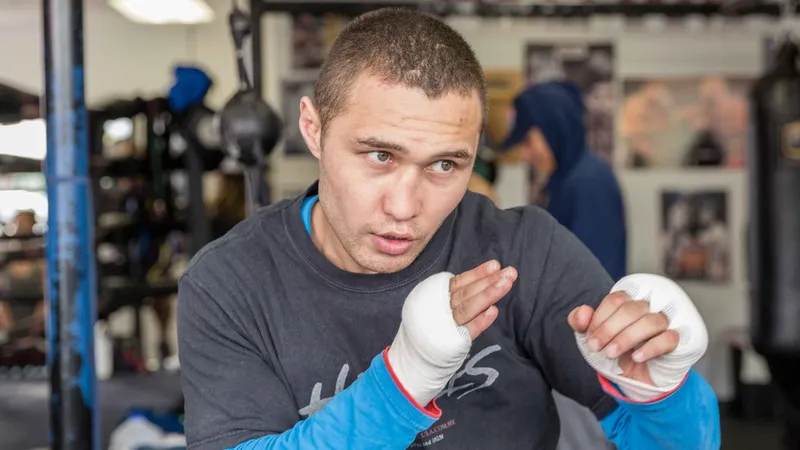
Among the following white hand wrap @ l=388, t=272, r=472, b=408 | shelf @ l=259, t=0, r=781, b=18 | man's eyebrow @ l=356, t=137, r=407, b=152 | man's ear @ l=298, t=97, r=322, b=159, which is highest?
shelf @ l=259, t=0, r=781, b=18

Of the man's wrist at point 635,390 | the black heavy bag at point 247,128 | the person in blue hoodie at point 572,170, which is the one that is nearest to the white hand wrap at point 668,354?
the man's wrist at point 635,390

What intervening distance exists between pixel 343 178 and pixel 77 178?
0.44 m

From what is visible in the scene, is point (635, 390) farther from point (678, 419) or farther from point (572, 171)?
point (572, 171)

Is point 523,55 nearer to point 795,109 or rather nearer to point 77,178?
point 795,109

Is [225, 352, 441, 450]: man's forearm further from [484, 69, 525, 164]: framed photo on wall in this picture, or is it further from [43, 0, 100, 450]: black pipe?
[484, 69, 525, 164]: framed photo on wall

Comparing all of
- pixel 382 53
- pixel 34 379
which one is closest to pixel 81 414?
pixel 382 53

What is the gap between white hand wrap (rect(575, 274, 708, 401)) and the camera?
0.92 metres

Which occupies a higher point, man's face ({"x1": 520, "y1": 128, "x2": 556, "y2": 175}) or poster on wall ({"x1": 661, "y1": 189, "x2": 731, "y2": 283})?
man's face ({"x1": 520, "y1": 128, "x2": 556, "y2": 175})

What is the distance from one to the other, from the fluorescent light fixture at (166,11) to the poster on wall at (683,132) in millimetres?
2434

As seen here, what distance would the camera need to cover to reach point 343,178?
1.05 metres

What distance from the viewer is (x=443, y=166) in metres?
1.06

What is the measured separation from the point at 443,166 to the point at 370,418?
0.33 metres

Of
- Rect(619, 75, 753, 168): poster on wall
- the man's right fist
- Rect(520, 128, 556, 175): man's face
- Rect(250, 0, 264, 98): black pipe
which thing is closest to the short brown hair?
the man's right fist

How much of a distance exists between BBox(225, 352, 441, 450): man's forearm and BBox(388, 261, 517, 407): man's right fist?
0.01 m
